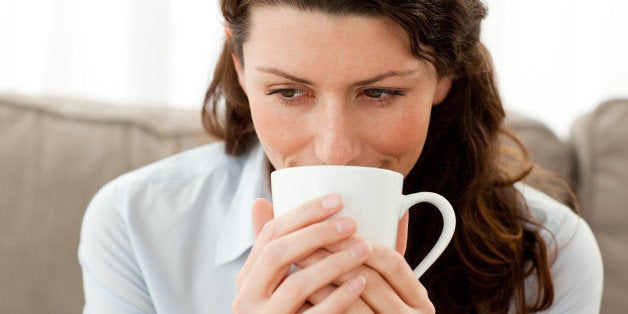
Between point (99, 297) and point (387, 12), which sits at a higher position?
point (387, 12)

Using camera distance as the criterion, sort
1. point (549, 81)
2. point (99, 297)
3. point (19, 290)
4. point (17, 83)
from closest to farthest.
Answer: point (99, 297) < point (19, 290) < point (17, 83) < point (549, 81)

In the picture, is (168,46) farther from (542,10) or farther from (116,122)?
(542,10)

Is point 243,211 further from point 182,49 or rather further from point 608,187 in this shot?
point 182,49

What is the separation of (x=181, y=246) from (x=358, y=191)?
0.51 meters

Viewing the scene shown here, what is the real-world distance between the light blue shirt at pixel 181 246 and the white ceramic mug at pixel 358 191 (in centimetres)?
37

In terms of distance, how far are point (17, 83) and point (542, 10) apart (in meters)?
1.41

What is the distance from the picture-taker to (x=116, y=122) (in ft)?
4.92

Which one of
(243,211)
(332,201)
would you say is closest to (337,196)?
(332,201)

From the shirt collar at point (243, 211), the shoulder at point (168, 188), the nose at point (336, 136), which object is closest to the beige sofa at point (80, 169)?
the shoulder at point (168, 188)

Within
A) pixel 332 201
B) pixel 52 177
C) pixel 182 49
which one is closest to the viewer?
pixel 332 201

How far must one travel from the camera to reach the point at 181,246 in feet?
4.18

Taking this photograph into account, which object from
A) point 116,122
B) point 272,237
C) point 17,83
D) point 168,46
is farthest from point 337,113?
point 17,83

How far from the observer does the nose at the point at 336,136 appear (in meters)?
0.99

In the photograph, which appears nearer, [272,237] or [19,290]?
[272,237]
